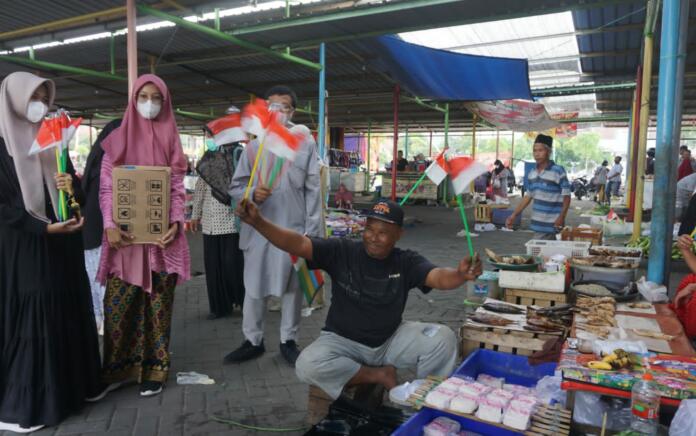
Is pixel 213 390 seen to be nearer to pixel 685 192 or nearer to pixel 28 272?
pixel 28 272

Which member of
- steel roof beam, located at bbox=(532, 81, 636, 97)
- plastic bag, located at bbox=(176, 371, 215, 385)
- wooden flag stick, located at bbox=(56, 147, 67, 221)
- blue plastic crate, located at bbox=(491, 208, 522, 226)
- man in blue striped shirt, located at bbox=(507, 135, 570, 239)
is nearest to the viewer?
wooden flag stick, located at bbox=(56, 147, 67, 221)

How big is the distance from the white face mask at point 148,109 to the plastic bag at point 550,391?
2707 mm

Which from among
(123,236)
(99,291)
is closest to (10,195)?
(123,236)

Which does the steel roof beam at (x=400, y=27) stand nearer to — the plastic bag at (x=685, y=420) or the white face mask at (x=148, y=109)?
the white face mask at (x=148, y=109)

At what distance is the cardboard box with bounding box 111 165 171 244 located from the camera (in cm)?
301

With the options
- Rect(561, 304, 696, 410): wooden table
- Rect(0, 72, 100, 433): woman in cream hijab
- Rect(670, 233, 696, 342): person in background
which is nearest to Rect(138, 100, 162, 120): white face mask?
Rect(0, 72, 100, 433): woman in cream hijab

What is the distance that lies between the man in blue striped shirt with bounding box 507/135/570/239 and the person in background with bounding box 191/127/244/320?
9.53 ft

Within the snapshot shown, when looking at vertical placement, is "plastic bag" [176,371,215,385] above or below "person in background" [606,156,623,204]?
below

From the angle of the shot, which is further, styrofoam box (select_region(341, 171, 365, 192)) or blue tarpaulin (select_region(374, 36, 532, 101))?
styrofoam box (select_region(341, 171, 365, 192))

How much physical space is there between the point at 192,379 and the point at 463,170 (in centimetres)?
232

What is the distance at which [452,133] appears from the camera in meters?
28.4

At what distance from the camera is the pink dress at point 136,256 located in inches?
122

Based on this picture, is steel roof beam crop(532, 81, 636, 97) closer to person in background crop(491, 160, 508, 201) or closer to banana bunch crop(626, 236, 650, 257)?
banana bunch crop(626, 236, 650, 257)

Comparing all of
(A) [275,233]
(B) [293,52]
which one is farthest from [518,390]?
(B) [293,52]
